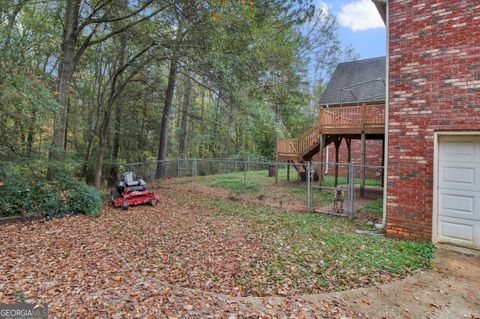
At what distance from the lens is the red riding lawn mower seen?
805 centimetres

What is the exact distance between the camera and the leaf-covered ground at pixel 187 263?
3.15 meters

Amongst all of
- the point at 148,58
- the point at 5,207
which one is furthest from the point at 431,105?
the point at 5,207

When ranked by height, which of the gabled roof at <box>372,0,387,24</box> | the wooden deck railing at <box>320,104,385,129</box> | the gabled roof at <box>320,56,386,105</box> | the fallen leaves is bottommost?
the fallen leaves

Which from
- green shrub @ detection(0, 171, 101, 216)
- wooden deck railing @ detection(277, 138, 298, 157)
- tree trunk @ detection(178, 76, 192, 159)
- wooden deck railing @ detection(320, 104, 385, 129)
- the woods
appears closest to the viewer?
green shrub @ detection(0, 171, 101, 216)

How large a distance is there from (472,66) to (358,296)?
177 inches

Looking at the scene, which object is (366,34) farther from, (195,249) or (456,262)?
(195,249)

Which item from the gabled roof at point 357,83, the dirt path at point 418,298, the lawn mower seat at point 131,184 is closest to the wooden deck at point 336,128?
the gabled roof at point 357,83

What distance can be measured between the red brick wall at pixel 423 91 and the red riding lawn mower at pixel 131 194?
652cm

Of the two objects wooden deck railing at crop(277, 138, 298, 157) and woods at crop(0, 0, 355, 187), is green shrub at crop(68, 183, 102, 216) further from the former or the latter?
wooden deck railing at crop(277, 138, 298, 157)

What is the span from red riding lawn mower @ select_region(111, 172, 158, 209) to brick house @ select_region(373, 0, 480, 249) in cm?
652

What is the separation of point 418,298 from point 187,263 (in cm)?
319

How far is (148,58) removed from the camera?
9359mm

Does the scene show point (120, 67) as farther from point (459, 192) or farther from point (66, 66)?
point (459, 192)

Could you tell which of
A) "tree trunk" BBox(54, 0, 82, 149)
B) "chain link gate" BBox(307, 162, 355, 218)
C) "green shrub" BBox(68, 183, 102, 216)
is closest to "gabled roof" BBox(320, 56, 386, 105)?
"chain link gate" BBox(307, 162, 355, 218)
